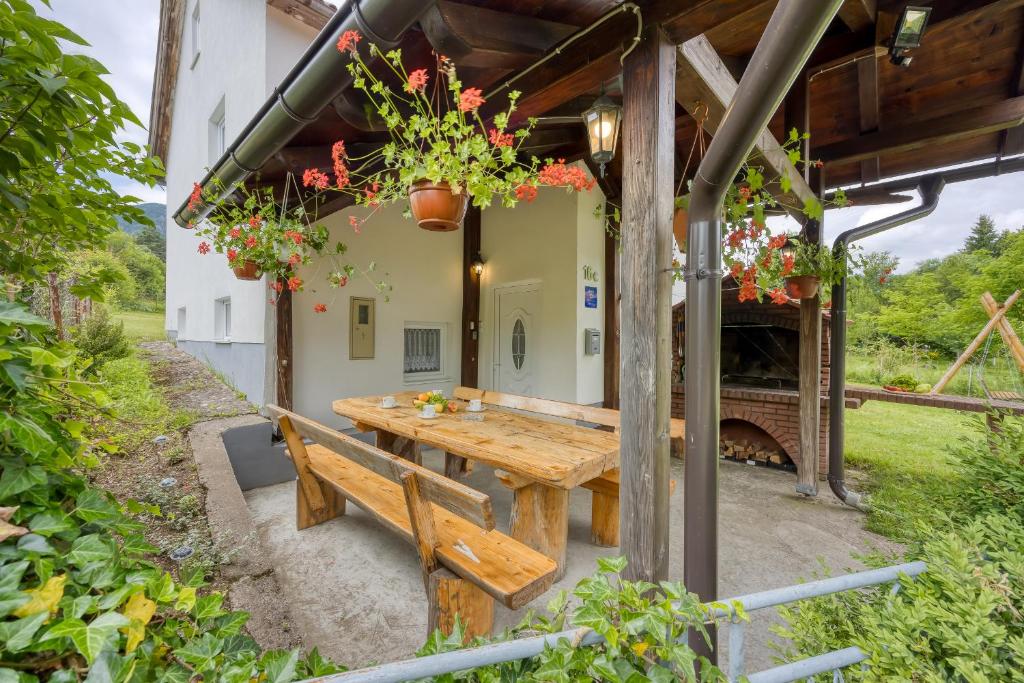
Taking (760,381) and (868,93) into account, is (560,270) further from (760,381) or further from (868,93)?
(868,93)

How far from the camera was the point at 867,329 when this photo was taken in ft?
36.0

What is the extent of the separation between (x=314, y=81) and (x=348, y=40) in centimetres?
46

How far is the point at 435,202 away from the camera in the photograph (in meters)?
1.90

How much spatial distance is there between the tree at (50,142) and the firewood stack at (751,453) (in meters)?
5.20

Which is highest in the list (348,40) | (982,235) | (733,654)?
(982,235)

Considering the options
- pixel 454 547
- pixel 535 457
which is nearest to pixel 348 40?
pixel 535 457

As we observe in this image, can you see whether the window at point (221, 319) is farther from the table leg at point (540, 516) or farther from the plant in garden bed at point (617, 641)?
the plant in garden bed at point (617, 641)

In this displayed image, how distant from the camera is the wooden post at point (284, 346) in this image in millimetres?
3895

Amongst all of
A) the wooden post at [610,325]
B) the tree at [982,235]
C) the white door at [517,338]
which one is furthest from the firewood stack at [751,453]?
the tree at [982,235]

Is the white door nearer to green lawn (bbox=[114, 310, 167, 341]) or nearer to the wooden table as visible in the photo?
the wooden table

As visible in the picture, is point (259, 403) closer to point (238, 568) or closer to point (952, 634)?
point (238, 568)

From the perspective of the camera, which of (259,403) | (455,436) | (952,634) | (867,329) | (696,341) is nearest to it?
(952,634)

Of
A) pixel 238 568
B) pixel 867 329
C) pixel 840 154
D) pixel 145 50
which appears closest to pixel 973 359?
pixel 867 329

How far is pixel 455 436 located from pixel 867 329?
13.2m
